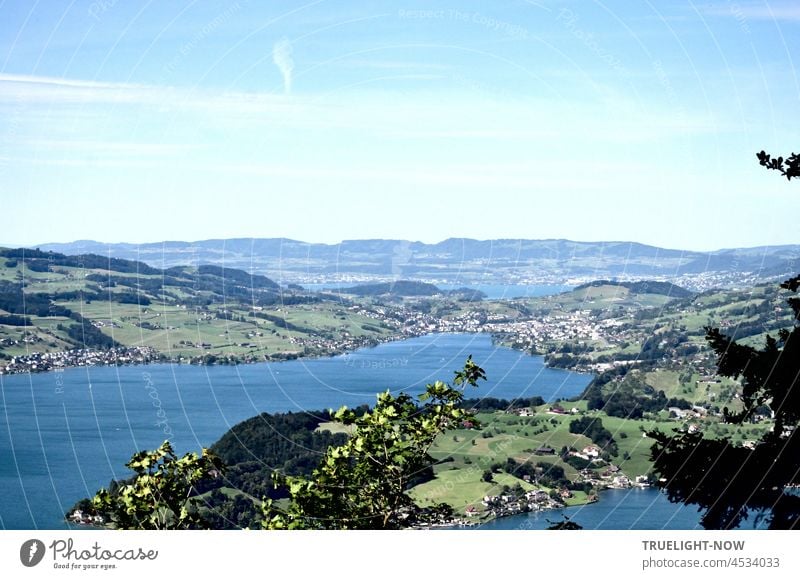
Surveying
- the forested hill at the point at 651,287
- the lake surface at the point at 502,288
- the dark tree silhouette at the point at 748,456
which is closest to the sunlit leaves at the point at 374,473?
the dark tree silhouette at the point at 748,456

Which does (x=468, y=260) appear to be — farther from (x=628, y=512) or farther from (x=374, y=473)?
(x=374, y=473)

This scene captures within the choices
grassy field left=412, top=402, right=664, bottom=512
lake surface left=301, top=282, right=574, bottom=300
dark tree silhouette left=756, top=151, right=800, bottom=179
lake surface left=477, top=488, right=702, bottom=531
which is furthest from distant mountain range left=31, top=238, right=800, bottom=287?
dark tree silhouette left=756, top=151, right=800, bottom=179

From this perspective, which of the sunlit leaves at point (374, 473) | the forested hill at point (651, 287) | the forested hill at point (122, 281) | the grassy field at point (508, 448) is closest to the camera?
the sunlit leaves at point (374, 473)

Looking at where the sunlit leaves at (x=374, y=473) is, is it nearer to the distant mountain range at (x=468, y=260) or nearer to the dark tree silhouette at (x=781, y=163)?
the dark tree silhouette at (x=781, y=163)

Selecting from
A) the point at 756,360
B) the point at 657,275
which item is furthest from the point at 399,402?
the point at 657,275

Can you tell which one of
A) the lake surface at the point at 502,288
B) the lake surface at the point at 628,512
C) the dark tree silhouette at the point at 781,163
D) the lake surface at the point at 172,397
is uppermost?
the dark tree silhouette at the point at 781,163

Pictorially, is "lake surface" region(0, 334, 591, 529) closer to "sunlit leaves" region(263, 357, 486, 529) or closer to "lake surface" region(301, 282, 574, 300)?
"lake surface" region(301, 282, 574, 300)
